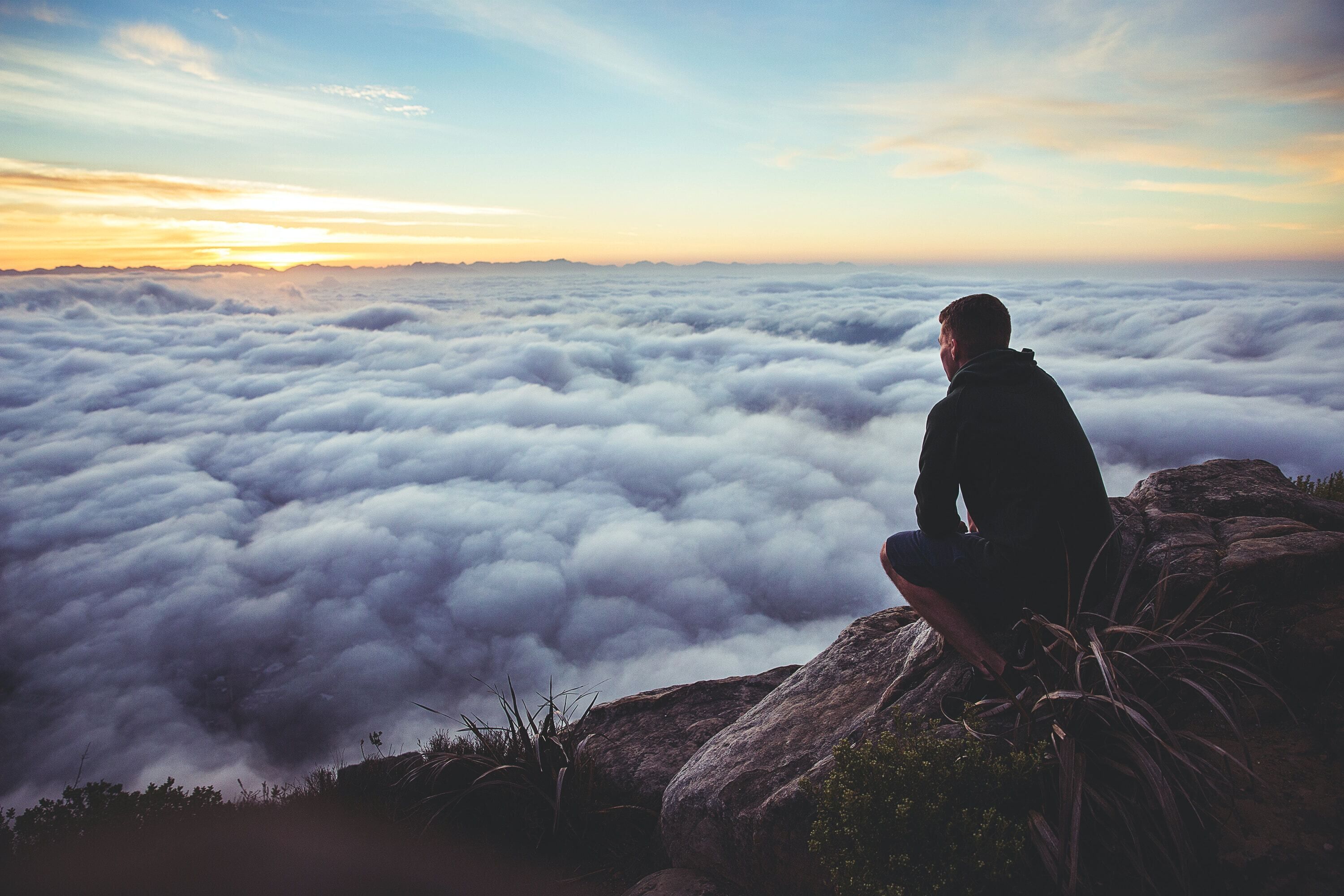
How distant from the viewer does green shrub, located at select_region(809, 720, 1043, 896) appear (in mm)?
2107

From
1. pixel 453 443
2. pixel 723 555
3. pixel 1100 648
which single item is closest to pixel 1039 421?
pixel 1100 648

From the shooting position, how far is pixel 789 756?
11.7ft

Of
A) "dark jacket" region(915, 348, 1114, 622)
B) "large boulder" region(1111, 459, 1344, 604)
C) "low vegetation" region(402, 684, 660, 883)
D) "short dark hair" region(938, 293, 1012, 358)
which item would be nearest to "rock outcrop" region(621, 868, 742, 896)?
"low vegetation" region(402, 684, 660, 883)

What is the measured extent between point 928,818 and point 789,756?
146cm

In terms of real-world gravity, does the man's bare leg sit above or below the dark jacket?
below

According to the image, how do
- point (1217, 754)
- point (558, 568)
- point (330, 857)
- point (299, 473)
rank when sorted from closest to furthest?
point (1217, 754), point (330, 857), point (558, 568), point (299, 473)

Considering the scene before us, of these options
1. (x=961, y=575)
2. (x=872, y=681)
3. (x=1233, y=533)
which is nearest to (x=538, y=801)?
(x=872, y=681)

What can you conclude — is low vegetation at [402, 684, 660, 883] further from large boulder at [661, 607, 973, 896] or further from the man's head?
the man's head

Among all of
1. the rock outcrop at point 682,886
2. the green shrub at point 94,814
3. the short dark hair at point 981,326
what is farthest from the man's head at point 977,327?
the green shrub at point 94,814

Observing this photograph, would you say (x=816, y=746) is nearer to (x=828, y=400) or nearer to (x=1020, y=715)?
(x=1020, y=715)

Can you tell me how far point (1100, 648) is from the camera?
2.47 metres

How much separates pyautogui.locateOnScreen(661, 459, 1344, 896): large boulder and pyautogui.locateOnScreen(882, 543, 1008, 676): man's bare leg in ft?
0.80

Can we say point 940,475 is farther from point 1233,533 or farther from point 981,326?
point 1233,533

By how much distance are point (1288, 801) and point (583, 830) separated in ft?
12.4
